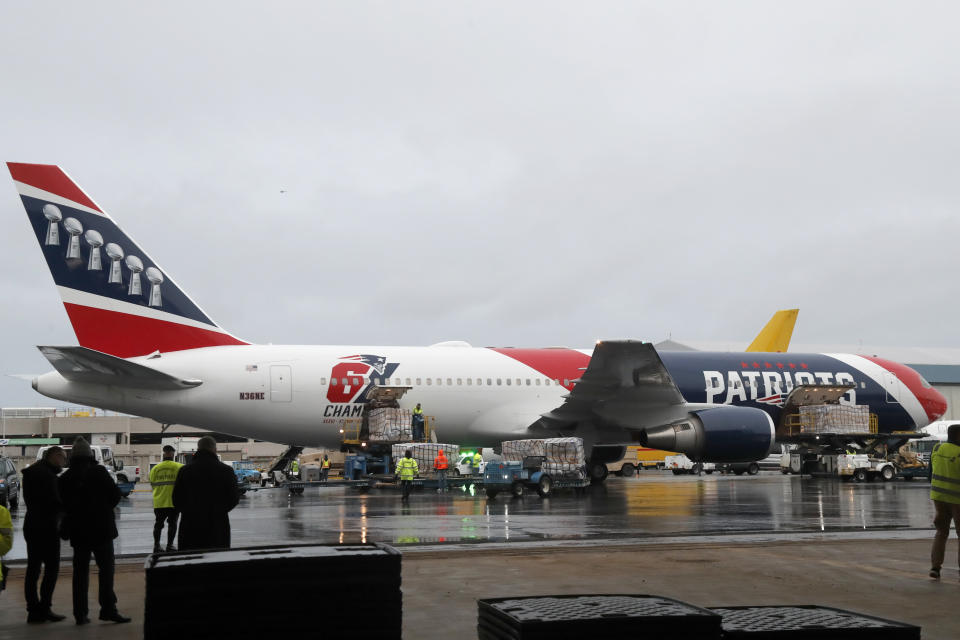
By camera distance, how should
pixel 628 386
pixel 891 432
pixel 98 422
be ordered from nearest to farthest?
pixel 628 386 < pixel 891 432 < pixel 98 422

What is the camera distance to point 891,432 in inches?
1188

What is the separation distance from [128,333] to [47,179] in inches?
168

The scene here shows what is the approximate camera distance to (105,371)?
21.2m

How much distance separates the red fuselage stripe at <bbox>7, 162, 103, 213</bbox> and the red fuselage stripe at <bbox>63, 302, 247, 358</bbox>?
2.81 meters

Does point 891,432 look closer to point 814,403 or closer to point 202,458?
point 814,403

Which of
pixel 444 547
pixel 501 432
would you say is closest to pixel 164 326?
pixel 501 432

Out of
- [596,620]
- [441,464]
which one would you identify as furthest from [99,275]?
[596,620]

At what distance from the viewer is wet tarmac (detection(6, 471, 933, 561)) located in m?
Result: 12.8

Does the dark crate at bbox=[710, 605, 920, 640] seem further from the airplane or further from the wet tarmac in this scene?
the airplane

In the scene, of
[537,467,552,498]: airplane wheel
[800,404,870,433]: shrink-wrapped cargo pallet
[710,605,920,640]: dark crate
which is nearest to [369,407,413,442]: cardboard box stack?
[537,467,552,498]: airplane wheel

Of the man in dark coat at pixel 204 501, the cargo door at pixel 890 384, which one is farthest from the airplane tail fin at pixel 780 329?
the man in dark coat at pixel 204 501

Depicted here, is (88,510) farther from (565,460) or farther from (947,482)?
(565,460)

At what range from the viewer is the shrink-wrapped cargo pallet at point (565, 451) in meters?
23.2

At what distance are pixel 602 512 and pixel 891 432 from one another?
17360 millimetres
